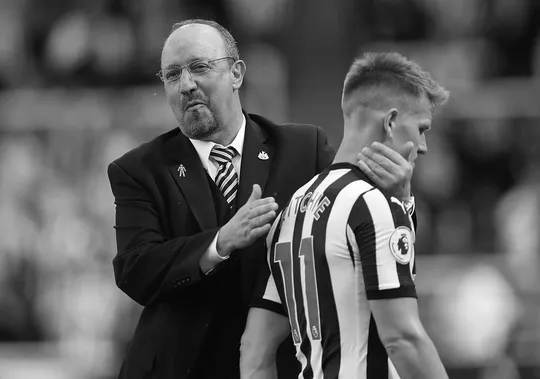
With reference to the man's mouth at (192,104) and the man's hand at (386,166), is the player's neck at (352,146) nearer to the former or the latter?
the man's hand at (386,166)

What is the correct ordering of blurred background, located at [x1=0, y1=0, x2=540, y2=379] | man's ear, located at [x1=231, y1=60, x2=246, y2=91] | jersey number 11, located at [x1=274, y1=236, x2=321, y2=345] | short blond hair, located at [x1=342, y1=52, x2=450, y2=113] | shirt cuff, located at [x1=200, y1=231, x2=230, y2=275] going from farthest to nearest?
blurred background, located at [x1=0, y1=0, x2=540, y2=379] → man's ear, located at [x1=231, y1=60, x2=246, y2=91] → shirt cuff, located at [x1=200, y1=231, x2=230, y2=275] → short blond hair, located at [x1=342, y1=52, x2=450, y2=113] → jersey number 11, located at [x1=274, y1=236, x2=321, y2=345]

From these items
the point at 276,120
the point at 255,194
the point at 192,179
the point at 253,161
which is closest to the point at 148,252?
the point at 192,179

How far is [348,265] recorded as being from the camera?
3.44 m

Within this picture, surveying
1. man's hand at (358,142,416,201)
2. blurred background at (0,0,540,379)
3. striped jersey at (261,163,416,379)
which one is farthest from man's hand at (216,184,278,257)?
blurred background at (0,0,540,379)

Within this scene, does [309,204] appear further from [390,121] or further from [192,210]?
[192,210]

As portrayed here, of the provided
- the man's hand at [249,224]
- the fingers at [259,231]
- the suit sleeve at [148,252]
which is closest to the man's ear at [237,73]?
the suit sleeve at [148,252]

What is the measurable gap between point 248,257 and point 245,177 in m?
0.34

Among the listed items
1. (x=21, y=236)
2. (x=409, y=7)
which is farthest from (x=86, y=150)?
(x=409, y=7)

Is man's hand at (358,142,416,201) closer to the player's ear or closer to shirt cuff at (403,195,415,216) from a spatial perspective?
the player's ear

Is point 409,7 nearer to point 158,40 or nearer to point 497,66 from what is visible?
point 497,66

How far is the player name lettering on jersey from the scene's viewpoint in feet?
11.6

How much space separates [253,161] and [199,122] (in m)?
0.27

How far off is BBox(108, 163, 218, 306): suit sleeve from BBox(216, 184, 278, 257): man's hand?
10 cm

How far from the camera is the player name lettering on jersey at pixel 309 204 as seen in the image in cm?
354
